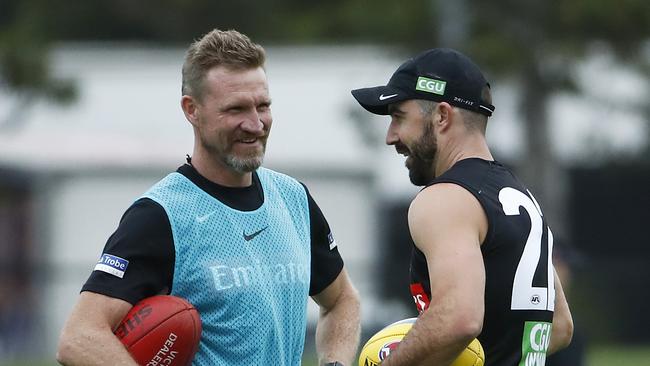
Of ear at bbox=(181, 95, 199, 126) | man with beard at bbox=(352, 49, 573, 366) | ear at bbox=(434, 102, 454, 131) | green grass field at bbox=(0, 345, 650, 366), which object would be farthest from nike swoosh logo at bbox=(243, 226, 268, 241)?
green grass field at bbox=(0, 345, 650, 366)

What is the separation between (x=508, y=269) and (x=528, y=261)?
10 centimetres

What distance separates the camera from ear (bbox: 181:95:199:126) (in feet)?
18.1

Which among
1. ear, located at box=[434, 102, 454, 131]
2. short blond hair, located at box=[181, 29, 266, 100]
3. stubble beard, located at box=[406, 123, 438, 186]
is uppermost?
short blond hair, located at box=[181, 29, 266, 100]

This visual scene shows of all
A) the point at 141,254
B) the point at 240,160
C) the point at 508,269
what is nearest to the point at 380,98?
the point at 240,160

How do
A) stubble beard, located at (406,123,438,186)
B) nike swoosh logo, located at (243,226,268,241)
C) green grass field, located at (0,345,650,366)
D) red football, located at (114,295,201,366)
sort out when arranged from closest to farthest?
red football, located at (114,295,201,366) → nike swoosh logo, located at (243,226,268,241) → stubble beard, located at (406,123,438,186) → green grass field, located at (0,345,650,366)

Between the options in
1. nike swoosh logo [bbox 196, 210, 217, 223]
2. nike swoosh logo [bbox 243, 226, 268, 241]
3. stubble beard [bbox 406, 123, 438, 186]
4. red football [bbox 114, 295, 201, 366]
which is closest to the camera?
red football [bbox 114, 295, 201, 366]

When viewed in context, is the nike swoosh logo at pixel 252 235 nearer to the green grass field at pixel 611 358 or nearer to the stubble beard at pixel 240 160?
the stubble beard at pixel 240 160

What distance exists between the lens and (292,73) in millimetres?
26391

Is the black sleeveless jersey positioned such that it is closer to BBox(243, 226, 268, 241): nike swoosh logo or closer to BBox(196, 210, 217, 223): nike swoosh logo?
BBox(243, 226, 268, 241): nike swoosh logo

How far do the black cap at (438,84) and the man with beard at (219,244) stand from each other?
0.48 metres

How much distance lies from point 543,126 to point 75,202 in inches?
288

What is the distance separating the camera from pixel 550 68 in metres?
23.1

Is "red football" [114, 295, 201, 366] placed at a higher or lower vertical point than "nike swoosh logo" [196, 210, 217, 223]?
lower

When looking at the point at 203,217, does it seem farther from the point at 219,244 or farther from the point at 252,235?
the point at 252,235
